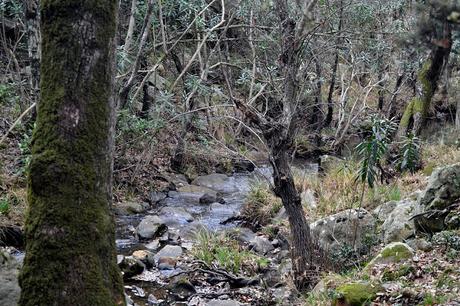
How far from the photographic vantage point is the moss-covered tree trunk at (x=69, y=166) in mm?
3041

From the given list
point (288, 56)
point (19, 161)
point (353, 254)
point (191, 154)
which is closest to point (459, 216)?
point (353, 254)

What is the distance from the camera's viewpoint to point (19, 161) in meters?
10.3

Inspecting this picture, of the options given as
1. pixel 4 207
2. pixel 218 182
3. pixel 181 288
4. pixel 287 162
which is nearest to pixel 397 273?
pixel 287 162

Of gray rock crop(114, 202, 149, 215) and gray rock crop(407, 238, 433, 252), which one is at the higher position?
gray rock crop(407, 238, 433, 252)

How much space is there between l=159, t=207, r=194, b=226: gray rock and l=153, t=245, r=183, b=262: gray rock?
1.89m

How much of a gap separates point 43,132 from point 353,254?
16.9ft

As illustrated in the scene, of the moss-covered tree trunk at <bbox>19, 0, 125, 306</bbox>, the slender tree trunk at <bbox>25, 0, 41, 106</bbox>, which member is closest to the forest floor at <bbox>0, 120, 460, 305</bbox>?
the slender tree trunk at <bbox>25, 0, 41, 106</bbox>

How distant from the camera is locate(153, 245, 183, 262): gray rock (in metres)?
8.50

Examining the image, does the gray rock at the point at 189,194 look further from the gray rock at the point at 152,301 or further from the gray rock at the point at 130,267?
the gray rock at the point at 152,301

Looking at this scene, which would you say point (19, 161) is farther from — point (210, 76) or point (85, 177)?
point (210, 76)

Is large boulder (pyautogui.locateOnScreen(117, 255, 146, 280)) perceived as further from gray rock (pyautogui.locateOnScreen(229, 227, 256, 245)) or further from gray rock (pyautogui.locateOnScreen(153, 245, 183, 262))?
gray rock (pyautogui.locateOnScreen(229, 227, 256, 245))

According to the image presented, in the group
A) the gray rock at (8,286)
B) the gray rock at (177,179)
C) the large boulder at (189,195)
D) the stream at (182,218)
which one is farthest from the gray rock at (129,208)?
the gray rock at (8,286)

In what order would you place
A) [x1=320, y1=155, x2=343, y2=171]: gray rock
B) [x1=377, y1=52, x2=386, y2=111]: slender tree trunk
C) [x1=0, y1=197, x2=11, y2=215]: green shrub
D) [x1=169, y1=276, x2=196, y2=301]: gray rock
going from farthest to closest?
[x1=377, y1=52, x2=386, y2=111]: slender tree trunk → [x1=320, y1=155, x2=343, y2=171]: gray rock → [x1=0, y1=197, x2=11, y2=215]: green shrub → [x1=169, y1=276, x2=196, y2=301]: gray rock

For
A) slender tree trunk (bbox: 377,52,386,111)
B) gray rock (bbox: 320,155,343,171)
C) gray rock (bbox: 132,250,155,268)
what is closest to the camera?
gray rock (bbox: 132,250,155,268)
